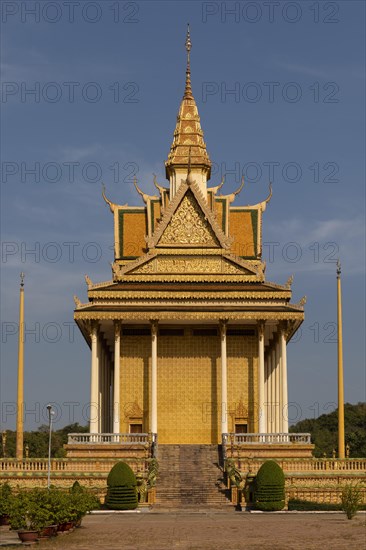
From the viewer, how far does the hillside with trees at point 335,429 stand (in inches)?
3713

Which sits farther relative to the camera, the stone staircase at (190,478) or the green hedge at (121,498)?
the stone staircase at (190,478)

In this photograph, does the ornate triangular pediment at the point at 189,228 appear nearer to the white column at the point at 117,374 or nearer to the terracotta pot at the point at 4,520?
the white column at the point at 117,374

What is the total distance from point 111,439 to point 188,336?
303 inches

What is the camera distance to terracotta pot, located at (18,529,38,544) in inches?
1081

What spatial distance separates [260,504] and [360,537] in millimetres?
12684

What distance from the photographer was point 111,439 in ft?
171

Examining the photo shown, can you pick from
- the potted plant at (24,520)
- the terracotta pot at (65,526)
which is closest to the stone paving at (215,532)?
the terracotta pot at (65,526)

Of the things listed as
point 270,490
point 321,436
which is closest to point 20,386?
point 270,490

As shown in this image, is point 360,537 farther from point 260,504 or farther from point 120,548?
point 260,504

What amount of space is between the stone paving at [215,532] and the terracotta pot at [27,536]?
18.2 inches

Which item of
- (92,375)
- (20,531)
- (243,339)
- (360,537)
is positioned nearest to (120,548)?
(20,531)

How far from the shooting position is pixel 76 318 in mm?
53031

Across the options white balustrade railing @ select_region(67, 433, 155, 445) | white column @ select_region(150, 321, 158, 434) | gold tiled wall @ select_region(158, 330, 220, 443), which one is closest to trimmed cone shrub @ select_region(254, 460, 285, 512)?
white balustrade railing @ select_region(67, 433, 155, 445)

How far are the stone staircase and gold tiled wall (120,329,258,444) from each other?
13.0 ft
